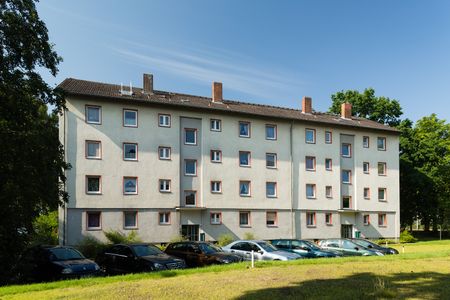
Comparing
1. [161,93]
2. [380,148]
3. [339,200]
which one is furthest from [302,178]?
[161,93]

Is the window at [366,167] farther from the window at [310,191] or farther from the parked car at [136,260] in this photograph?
the parked car at [136,260]

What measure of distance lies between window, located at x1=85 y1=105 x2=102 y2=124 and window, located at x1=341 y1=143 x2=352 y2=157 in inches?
1018

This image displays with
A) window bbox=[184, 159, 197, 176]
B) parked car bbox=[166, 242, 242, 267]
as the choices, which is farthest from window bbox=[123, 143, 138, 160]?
parked car bbox=[166, 242, 242, 267]

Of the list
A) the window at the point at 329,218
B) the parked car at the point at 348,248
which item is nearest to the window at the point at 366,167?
the window at the point at 329,218

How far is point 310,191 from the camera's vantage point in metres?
45.5

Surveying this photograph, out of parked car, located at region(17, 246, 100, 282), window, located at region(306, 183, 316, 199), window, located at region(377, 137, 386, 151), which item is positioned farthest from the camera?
window, located at region(377, 137, 386, 151)

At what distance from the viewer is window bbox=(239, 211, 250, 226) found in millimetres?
41541

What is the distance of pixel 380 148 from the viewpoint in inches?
1997

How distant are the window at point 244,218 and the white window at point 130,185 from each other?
1029 cm

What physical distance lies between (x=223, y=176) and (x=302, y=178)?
892cm

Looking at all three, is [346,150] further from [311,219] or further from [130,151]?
[130,151]

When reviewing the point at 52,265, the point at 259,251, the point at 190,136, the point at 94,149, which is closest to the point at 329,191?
the point at 190,136

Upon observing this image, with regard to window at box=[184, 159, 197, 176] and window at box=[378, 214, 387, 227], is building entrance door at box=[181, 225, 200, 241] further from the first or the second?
window at box=[378, 214, 387, 227]

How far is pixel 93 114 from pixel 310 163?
867 inches
